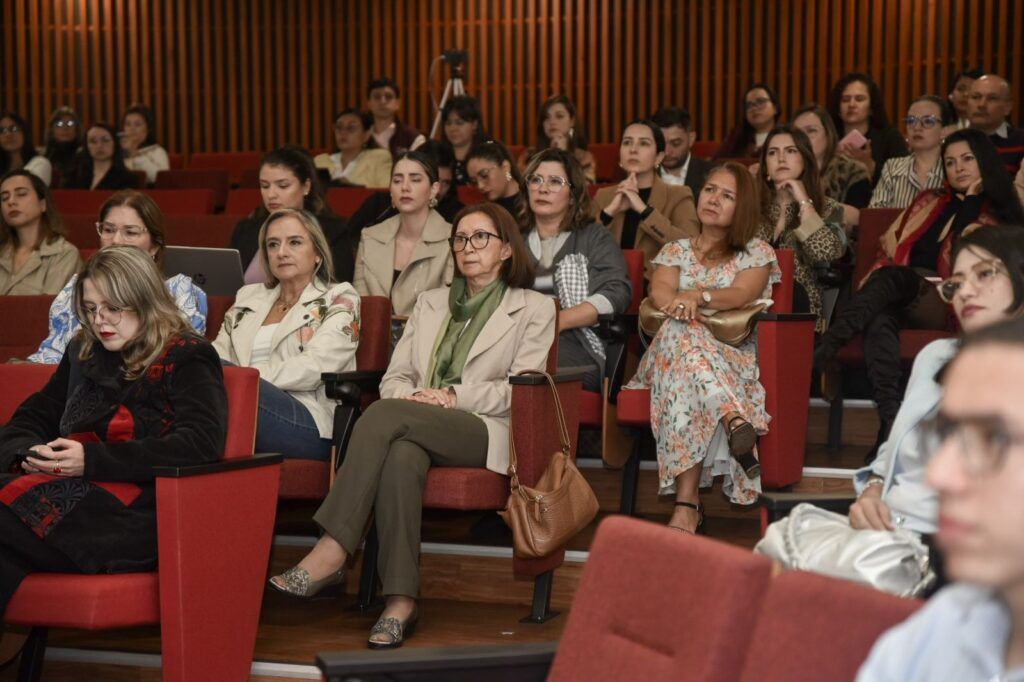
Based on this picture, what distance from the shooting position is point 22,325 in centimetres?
418

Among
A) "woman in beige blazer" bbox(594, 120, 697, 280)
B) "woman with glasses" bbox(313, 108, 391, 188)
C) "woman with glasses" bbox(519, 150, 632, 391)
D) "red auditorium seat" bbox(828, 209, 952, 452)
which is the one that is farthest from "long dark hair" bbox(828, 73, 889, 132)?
"woman with glasses" bbox(313, 108, 391, 188)

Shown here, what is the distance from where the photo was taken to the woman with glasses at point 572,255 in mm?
4137

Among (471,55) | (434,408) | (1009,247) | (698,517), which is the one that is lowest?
(698,517)

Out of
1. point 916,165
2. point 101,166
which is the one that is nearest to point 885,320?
point 916,165

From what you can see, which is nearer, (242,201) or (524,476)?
(524,476)

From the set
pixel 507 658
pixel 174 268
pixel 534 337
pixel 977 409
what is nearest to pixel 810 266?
pixel 534 337

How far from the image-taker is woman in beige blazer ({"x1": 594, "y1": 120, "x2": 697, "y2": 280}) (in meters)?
4.72

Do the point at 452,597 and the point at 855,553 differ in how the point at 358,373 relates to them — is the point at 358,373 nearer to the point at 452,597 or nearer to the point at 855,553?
the point at 452,597

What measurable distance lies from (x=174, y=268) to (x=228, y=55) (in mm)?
6405

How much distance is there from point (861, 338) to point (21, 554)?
105 inches

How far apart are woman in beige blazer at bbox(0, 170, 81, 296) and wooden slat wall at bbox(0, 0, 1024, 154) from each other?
430 centimetres

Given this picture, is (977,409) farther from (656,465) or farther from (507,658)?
(656,465)

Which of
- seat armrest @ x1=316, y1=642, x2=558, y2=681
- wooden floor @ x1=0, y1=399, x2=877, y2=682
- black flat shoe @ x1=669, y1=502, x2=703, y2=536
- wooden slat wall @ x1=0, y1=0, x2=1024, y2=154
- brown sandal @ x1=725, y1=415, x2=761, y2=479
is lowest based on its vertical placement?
wooden floor @ x1=0, y1=399, x2=877, y2=682

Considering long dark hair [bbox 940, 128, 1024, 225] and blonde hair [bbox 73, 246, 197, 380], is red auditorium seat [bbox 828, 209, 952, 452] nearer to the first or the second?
long dark hair [bbox 940, 128, 1024, 225]
